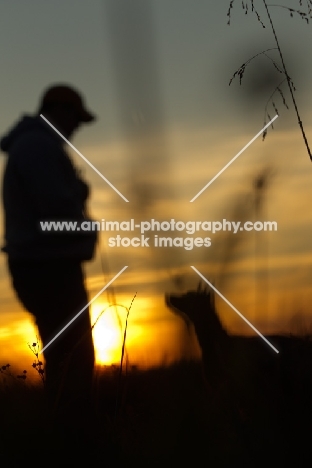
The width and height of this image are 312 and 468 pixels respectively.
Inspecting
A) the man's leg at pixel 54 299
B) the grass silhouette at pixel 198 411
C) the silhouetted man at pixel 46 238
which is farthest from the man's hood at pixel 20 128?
the grass silhouette at pixel 198 411

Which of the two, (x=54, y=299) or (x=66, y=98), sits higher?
(x=66, y=98)

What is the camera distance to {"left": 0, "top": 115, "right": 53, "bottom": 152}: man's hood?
133 inches

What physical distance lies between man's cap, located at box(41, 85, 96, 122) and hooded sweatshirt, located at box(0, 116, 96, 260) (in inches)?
9.1

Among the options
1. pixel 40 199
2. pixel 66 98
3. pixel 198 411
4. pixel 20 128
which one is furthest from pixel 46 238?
pixel 198 411

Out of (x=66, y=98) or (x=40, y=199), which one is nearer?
(x=40, y=199)

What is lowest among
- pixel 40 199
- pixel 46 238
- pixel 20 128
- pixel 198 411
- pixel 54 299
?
pixel 198 411

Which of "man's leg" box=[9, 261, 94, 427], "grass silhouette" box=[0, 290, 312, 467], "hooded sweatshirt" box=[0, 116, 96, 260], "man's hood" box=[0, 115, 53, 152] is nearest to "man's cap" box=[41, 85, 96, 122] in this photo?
"man's hood" box=[0, 115, 53, 152]

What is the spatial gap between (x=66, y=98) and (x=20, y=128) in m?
0.25

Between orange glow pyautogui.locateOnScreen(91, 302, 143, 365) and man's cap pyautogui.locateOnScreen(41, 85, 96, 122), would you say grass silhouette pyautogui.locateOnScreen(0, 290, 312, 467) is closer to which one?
orange glow pyautogui.locateOnScreen(91, 302, 143, 365)

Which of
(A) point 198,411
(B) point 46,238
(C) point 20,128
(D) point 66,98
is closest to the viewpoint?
(A) point 198,411

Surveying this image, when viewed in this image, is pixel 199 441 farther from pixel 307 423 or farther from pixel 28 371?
pixel 28 371

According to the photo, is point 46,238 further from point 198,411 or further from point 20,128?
point 198,411

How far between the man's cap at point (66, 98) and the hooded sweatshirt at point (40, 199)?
0.23 meters

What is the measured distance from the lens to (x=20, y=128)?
338 cm
